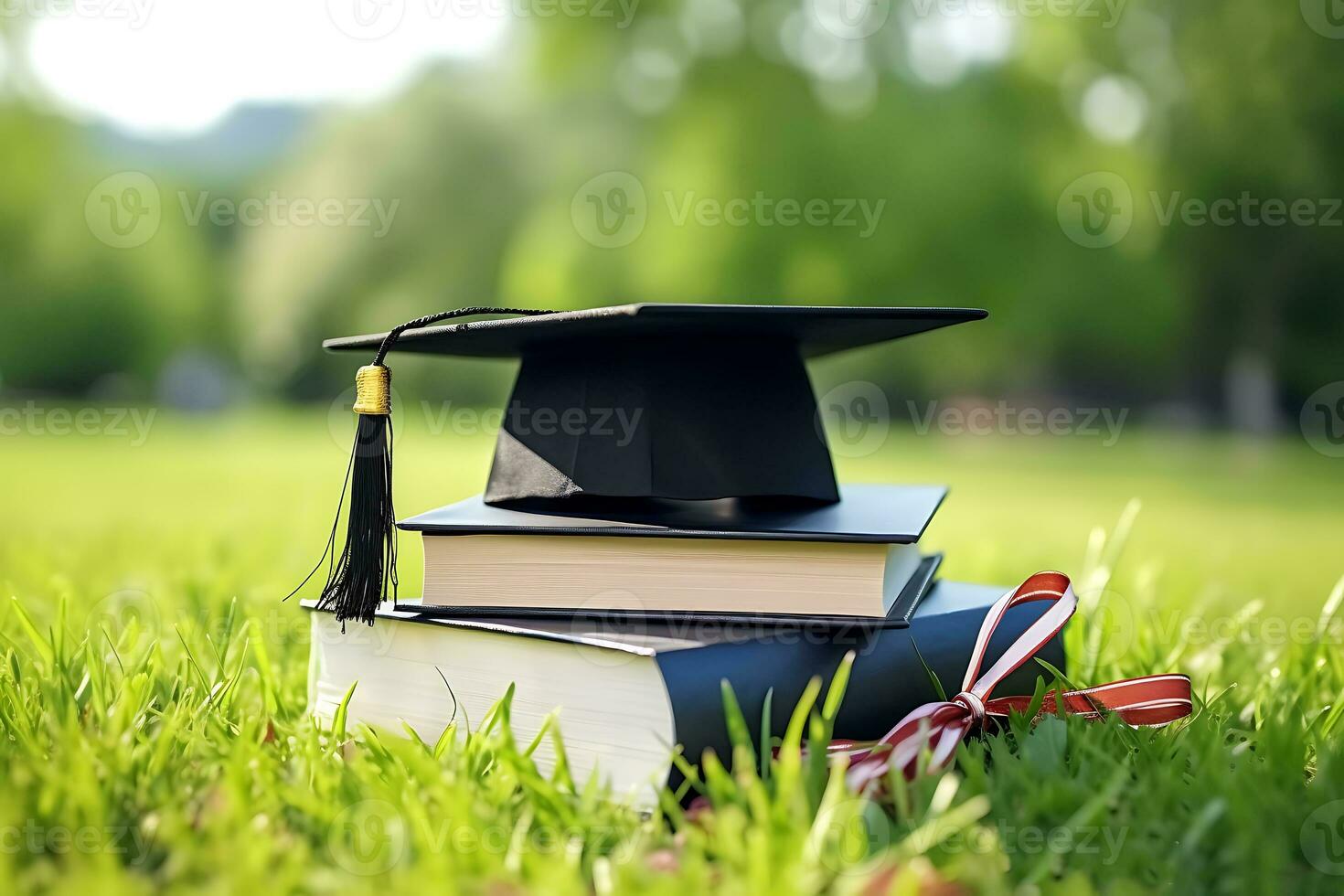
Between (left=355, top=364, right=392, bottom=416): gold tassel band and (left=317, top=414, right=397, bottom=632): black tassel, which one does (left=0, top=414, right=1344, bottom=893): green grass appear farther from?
(left=355, top=364, right=392, bottom=416): gold tassel band

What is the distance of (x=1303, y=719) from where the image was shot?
4.03 feet

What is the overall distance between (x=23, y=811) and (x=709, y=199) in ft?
23.1

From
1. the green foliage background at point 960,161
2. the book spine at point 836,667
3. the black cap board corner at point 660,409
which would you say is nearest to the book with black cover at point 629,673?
the book spine at point 836,667

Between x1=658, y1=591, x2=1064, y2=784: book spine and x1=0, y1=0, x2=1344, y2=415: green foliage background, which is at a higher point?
x1=0, y1=0, x2=1344, y2=415: green foliage background

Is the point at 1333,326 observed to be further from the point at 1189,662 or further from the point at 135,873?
the point at 135,873

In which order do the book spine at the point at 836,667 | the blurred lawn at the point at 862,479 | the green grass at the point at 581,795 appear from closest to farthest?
the green grass at the point at 581,795 → the book spine at the point at 836,667 → the blurred lawn at the point at 862,479

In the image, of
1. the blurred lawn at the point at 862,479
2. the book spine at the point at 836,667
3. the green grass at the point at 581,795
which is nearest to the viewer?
the green grass at the point at 581,795

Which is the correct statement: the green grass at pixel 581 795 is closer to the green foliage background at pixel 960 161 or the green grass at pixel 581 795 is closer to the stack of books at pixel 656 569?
the stack of books at pixel 656 569

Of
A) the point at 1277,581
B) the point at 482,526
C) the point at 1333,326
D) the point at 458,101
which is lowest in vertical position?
the point at 1277,581

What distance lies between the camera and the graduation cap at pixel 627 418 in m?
1.11

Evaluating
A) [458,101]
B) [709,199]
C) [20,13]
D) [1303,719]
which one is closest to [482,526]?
[1303,719]

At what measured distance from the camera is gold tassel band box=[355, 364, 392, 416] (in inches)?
44.3

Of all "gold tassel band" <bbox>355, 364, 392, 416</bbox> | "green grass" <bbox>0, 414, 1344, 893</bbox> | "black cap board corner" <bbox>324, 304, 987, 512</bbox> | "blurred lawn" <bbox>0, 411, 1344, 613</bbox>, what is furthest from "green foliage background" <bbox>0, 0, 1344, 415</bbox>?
"gold tassel band" <bbox>355, 364, 392, 416</bbox>

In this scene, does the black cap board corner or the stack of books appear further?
the black cap board corner
